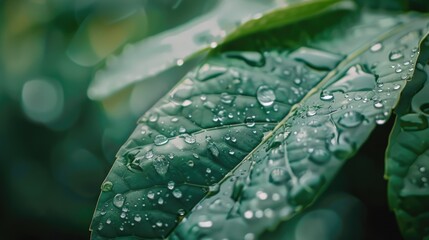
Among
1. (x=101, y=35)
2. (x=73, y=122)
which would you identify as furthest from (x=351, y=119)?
(x=73, y=122)

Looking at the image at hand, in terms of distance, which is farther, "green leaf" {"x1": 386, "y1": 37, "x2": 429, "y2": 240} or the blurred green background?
the blurred green background

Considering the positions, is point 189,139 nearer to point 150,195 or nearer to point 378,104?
point 150,195

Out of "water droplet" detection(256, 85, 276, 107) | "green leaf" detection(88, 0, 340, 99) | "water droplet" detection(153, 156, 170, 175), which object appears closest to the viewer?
"water droplet" detection(153, 156, 170, 175)

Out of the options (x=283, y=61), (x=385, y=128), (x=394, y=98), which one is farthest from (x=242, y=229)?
(x=385, y=128)

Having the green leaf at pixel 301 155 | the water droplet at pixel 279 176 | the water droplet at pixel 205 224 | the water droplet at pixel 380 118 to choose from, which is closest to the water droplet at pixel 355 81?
the green leaf at pixel 301 155

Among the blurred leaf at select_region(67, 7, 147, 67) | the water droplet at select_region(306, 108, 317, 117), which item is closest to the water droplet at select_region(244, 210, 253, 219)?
the water droplet at select_region(306, 108, 317, 117)

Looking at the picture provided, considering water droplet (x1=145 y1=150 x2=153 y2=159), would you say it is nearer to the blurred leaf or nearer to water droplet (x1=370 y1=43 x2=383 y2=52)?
water droplet (x1=370 y1=43 x2=383 y2=52)

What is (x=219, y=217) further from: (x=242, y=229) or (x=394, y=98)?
(x=394, y=98)
